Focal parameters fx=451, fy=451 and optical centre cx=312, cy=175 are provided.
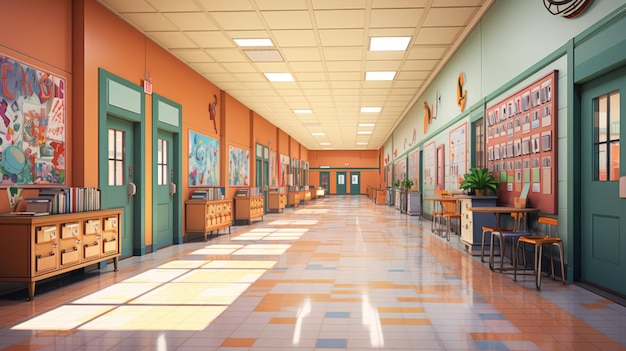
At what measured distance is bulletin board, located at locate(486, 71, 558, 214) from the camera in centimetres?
529

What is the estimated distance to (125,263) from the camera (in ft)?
21.5

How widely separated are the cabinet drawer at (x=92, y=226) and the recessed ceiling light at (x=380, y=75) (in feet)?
22.2

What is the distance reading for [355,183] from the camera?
38219 mm

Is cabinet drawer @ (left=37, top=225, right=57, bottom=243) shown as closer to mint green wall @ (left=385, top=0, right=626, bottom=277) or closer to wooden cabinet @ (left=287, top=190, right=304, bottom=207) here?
mint green wall @ (left=385, top=0, right=626, bottom=277)

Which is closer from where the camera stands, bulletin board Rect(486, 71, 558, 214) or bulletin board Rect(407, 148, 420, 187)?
bulletin board Rect(486, 71, 558, 214)

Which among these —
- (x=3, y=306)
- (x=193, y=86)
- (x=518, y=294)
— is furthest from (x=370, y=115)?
(x=3, y=306)

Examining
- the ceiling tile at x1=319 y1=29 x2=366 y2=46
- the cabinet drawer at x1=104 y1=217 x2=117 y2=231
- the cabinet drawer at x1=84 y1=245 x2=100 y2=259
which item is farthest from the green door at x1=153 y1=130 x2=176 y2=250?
the ceiling tile at x1=319 y1=29 x2=366 y2=46

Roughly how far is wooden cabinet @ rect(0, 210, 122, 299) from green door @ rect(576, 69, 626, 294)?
5.49 meters

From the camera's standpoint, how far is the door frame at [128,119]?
614 centimetres

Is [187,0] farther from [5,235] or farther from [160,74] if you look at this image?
[5,235]

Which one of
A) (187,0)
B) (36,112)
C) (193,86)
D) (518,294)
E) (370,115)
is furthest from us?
(370,115)

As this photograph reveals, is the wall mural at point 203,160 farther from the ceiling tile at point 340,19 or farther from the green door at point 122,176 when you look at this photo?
the ceiling tile at point 340,19

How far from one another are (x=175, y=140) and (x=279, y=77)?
3067mm

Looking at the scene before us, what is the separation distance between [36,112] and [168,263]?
8.73 feet
